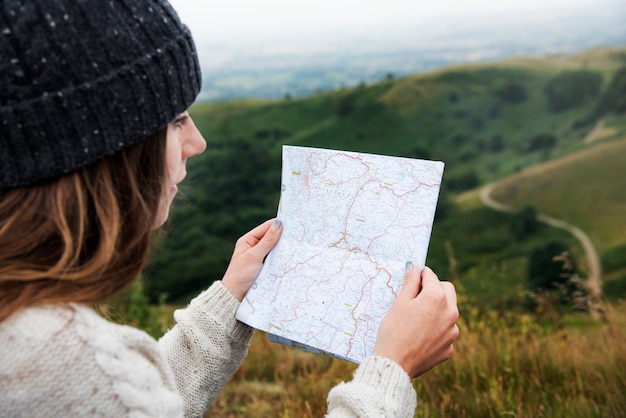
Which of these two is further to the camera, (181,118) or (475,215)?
(475,215)

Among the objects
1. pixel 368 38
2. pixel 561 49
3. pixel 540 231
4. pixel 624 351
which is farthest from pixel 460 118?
pixel 624 351

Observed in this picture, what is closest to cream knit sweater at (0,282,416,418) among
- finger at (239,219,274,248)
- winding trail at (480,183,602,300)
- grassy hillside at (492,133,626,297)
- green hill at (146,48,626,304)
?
finger at (239,219,274,248)

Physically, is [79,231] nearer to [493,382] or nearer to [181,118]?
[181,118]

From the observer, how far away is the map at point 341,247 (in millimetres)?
1406

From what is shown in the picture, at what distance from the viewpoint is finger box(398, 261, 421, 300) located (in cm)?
134

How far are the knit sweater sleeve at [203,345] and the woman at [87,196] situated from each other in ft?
1.37

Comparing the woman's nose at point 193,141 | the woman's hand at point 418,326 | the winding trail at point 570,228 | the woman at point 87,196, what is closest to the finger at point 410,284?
the woman's hand at point 418,326

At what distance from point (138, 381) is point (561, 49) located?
103 meters

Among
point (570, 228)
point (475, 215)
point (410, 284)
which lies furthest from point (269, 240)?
point (475, 215)

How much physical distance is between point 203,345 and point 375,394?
574 mm

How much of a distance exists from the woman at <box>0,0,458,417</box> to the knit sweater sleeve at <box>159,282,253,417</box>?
1.37 ft

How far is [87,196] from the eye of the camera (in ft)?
3.54

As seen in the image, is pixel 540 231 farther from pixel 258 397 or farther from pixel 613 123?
pixel 258 397

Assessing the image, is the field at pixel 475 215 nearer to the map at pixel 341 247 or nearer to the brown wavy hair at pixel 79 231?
the map at pixel 341 247
